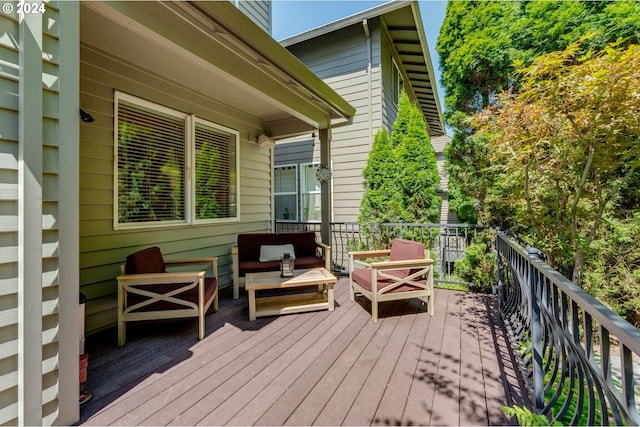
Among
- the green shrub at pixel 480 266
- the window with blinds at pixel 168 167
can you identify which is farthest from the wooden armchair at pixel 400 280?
the window with blinds at pixel 168 167

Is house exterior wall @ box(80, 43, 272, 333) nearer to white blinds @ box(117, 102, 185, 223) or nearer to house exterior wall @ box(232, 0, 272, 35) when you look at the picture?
white blinds @ box(117, 102, 185, 223)

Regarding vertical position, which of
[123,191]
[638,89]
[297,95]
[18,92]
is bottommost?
[123,191]

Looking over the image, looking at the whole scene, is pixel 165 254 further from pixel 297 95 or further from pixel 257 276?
pixel 297 95

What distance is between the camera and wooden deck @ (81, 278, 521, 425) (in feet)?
5.86

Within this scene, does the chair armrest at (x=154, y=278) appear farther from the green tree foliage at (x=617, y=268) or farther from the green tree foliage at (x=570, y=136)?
the green tree foliage at (x=617, y=268)

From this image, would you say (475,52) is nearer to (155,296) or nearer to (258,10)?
(258,10)

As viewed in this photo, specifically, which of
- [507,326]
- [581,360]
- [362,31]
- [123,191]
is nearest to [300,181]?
[362,31]

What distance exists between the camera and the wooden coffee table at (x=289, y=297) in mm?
3254

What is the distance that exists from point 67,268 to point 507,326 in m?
3.86

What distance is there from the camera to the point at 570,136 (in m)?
2.60

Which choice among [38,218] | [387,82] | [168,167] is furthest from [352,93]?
[38,218]

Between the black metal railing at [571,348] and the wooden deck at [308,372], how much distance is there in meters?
0.23

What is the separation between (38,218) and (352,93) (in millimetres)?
5929

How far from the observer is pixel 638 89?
2139 mm
